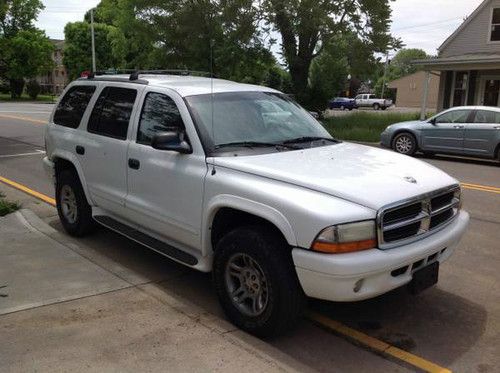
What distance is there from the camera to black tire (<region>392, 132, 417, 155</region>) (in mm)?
15008

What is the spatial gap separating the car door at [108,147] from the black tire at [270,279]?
1.65 metres

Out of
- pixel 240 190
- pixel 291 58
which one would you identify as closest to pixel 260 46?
pixel 291 58

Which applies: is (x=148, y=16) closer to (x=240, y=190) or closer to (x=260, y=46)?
(x=260, y=46)

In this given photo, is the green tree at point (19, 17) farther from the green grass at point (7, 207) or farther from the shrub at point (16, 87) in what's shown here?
the green grass at point (7, 207)

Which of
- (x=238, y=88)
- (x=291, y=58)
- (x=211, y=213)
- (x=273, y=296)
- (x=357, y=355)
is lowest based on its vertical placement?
(x=357, y=355)

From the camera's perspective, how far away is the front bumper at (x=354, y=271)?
3.40 metres

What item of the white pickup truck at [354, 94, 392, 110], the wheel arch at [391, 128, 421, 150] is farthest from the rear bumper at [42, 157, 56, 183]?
the white pickup truck at [354, 94, 392, 110]

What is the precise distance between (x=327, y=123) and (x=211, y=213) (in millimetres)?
20377

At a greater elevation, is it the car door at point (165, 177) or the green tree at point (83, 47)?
the green tree at point (83, 47)

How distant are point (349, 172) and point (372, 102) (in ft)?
204

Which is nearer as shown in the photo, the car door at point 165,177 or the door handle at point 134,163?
the car door at point 165,177

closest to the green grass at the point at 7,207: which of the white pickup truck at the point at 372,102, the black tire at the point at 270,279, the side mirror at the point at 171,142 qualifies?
the side mirror at the point at 171,142

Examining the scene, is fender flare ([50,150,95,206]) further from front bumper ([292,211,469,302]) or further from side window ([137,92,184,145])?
front bumper ([292,211,469,302])

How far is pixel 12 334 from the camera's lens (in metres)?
3.81
